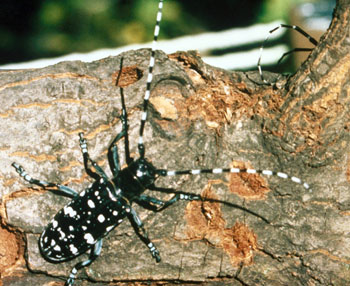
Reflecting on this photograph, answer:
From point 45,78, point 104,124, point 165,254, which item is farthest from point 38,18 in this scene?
point 165,254

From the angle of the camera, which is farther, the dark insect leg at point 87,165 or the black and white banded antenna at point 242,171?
the dark insect leg at point 87,165

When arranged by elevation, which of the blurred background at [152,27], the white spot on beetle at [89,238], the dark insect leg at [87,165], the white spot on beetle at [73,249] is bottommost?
the white spot on beetle at [73,249]

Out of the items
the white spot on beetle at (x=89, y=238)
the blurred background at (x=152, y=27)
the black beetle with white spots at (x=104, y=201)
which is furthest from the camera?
the blurred background at (x=152, y=27)

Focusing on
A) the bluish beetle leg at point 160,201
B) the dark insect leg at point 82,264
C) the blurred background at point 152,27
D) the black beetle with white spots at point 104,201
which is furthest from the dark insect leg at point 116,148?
the blurred background at point 152,27

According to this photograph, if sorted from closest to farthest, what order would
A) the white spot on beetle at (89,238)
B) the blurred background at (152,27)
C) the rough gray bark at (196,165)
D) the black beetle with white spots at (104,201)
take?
the rough gray bark at (196,165), the black beetle with white spots at (104,201), the white spot on beetle at (89,238), the blurred background at (152,27)

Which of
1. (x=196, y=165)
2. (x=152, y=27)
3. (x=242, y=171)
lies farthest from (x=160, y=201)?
(x=152, y=27)

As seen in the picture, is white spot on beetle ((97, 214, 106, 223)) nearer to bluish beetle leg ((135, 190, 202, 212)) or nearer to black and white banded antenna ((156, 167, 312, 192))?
bluish beetle leg ((135, 190, 202, 212))

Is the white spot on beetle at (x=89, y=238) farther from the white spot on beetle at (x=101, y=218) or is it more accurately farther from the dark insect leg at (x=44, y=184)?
the dark insect leg at (x=44, y=184)

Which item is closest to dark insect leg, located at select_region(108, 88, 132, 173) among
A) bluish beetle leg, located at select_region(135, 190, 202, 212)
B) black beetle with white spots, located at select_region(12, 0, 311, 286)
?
black beetle with white spots, located at select_region(12, 0, 311, 286)
